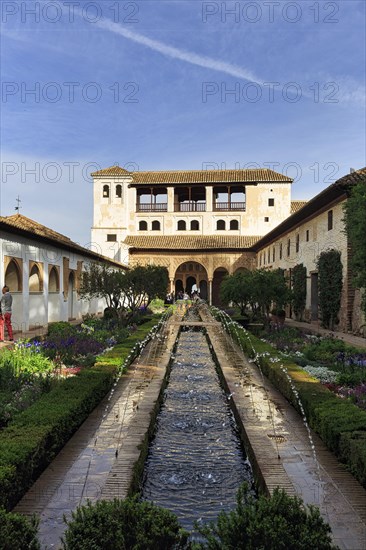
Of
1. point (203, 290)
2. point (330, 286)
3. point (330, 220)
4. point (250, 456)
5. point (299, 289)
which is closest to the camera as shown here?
point (250, 456)

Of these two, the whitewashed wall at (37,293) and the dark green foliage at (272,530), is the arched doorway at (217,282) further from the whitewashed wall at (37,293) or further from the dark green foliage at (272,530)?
the dark green foliage at (272,530)

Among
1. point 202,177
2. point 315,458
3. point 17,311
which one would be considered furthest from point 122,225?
point 315,458

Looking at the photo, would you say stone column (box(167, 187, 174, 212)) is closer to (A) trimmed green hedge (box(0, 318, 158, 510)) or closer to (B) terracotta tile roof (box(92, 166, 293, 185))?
(B) terracotta tile roof (box(92, 166, 293, 185))

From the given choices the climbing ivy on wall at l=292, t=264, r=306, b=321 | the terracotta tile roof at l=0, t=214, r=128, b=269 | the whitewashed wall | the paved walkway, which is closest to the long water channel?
the paved walkway

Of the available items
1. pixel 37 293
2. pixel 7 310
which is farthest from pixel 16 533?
pixel 37 293

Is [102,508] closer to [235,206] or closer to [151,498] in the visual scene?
[151,498]

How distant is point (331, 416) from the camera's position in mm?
5637

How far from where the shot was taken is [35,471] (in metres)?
4.54

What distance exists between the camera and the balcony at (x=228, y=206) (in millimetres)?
44844

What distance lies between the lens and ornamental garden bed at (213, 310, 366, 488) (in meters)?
4.82

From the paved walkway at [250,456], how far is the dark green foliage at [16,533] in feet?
1.66

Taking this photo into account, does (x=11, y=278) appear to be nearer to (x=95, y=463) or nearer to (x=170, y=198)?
(x=95, y=463)

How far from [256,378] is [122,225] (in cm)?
3671

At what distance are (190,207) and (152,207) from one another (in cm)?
341
